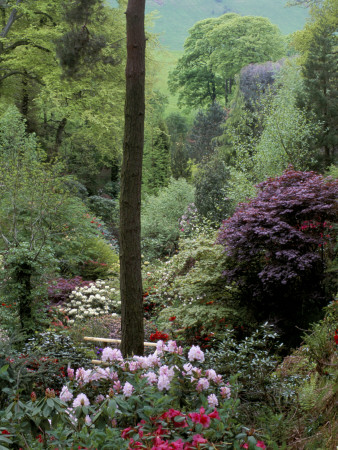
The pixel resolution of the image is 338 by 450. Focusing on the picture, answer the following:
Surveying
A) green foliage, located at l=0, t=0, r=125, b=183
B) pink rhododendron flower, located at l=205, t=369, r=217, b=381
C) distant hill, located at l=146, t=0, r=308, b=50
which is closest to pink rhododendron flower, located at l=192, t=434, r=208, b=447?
pink rhododendron flower, located at l=205, t=369, r=217, b=381

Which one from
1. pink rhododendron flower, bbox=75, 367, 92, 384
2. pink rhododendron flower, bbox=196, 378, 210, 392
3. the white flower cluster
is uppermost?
pink rhododendron flower, bbox=196, 378, 210, 392

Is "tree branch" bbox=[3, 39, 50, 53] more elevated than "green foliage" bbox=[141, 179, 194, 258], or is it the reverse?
"tree branch" bbox=[3, 39, 50, 53]

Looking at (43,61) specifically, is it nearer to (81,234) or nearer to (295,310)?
(81,234)

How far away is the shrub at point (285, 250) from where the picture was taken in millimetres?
5293

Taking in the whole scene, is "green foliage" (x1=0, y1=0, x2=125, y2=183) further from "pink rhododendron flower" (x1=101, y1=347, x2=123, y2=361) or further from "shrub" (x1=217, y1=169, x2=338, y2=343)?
"pink rhododendron flower" (x1=101, y1=347, x2=123, y2=361)

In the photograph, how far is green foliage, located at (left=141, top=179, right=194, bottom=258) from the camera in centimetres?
1345

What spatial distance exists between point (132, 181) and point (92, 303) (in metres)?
4.76

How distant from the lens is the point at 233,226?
5793 mm

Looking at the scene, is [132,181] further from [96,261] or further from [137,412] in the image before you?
[96,261]

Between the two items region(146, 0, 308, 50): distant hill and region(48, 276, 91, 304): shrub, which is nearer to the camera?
region(48, 276, 91, 304): shrub

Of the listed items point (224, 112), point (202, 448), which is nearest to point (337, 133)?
point (202, 448)

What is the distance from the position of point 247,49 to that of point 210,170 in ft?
74.5

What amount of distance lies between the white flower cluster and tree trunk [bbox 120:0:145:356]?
11.2 feet

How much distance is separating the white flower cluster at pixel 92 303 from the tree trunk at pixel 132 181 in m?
3.40
